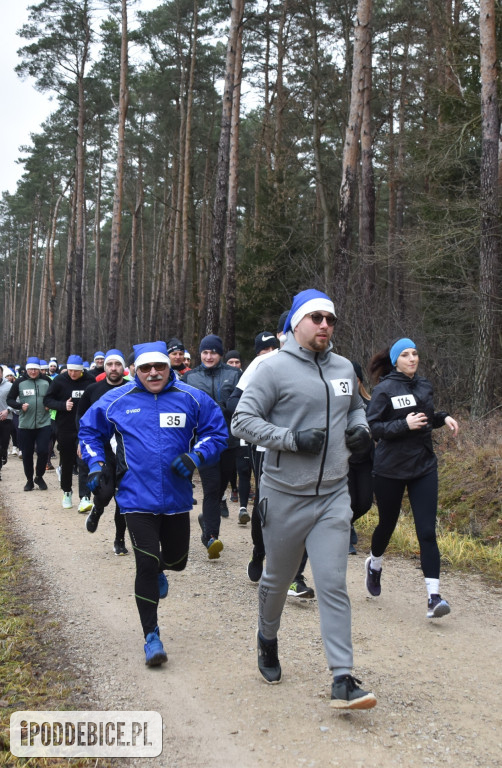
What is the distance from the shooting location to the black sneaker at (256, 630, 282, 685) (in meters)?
4.15

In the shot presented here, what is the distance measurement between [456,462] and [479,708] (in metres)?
6.11

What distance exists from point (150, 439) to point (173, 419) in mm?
220

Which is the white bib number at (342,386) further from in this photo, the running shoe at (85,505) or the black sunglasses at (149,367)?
the running shoe at (85,505)

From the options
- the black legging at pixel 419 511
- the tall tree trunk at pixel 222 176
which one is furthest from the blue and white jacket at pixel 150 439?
the tall tree trunk at pixel 222 176

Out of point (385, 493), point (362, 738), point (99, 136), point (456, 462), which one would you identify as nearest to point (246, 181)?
point (99, 136)

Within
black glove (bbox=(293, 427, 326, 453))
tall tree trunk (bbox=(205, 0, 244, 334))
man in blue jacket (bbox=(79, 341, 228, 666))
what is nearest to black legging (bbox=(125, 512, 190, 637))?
man in blue jacket (bbox=(79, 341, 228, 666))

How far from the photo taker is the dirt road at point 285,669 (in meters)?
3.45

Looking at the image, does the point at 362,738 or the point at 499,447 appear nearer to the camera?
the point at 362,738

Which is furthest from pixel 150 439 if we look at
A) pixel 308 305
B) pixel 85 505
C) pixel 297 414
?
pixel 85 505

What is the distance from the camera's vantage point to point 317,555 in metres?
3.79

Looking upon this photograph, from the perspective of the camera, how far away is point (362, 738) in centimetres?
350

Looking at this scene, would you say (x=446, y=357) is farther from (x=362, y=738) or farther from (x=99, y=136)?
(x=99, y=136)

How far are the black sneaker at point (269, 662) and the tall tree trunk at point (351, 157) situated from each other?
1093 centimetres

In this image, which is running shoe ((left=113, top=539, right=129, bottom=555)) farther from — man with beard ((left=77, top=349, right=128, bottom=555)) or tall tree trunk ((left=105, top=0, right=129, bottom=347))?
tall tree trunk ((left=105, top=0, right=129, bottom=347))
